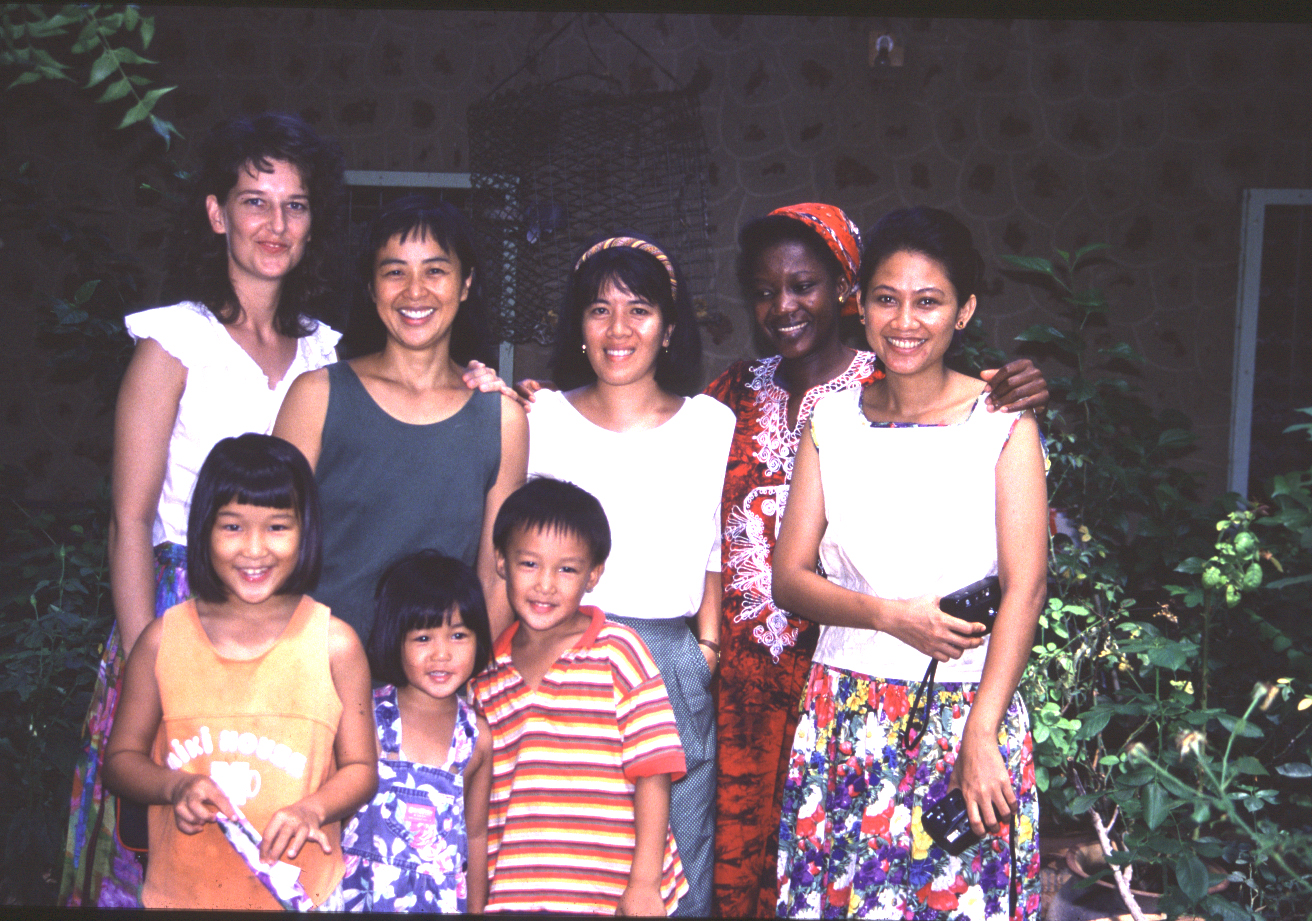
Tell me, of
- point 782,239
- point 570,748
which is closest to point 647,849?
point 570,748

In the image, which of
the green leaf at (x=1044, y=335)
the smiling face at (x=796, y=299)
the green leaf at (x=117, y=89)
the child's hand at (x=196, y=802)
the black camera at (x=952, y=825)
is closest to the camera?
the green leaf at (x=117, y=89)

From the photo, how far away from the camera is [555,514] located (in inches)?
70.5

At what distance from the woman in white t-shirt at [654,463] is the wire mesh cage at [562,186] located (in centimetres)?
110

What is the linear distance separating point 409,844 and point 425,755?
0.14 metres

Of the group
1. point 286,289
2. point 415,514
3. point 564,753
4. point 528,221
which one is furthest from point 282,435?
point 528,221

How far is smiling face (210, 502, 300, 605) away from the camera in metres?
1.64

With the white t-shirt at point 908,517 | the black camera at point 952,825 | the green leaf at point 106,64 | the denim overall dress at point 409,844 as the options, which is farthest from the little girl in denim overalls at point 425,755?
the green leaf at point 106,64

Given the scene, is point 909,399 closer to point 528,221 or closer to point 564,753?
point 564,753

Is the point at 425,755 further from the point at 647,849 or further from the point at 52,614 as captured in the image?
the point at 52,614

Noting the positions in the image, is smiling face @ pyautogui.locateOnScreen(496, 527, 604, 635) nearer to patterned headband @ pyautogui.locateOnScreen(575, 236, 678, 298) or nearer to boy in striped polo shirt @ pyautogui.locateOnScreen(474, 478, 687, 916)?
boy in striped polo shirt @ pyautogui.locateOnScreen(474, 478, 687, 916)

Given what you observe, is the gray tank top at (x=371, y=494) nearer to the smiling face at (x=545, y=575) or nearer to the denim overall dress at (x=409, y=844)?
the smiling face at (x=545, y=575)

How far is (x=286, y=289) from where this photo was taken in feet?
6.67

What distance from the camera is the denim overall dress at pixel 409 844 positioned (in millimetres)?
1682

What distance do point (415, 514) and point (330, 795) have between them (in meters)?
0.45
